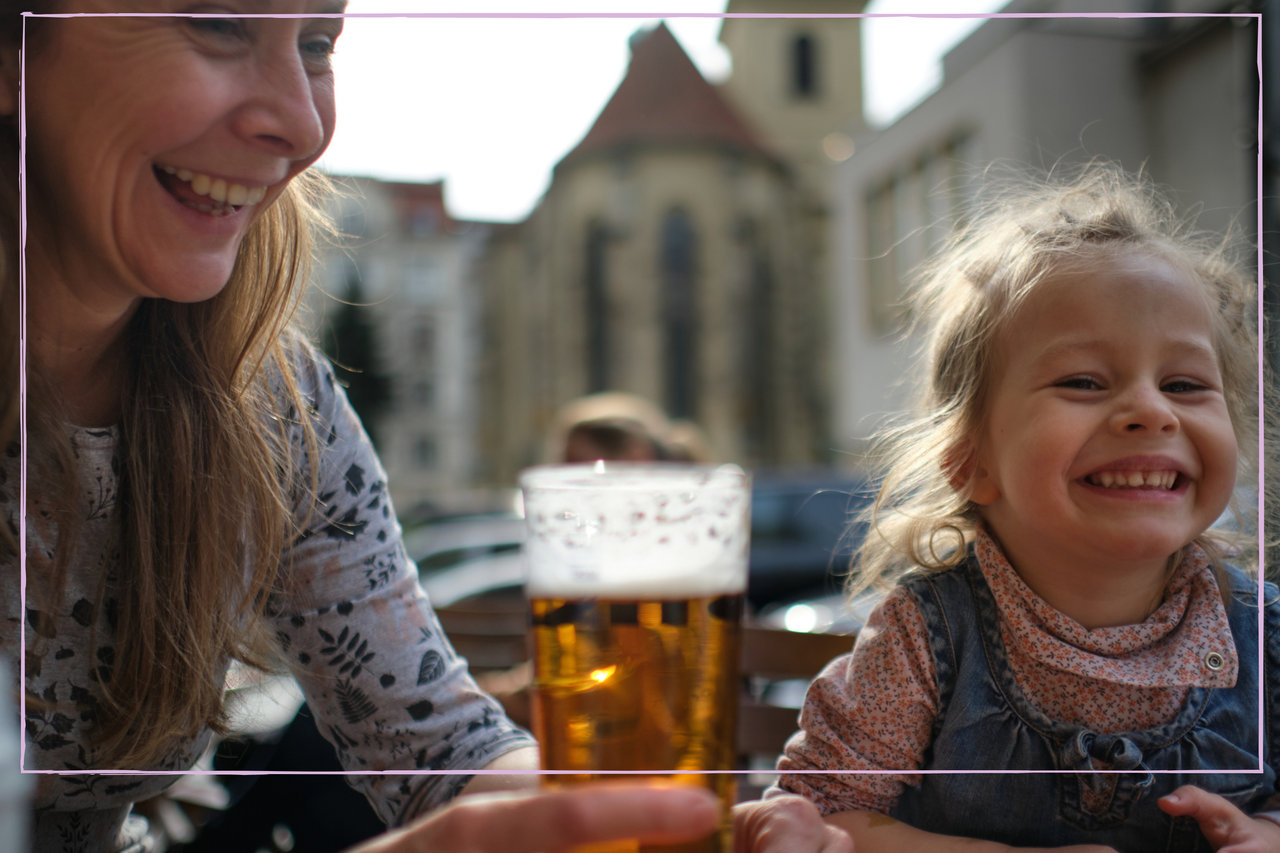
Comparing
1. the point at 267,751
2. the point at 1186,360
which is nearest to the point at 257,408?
the point at 267,751

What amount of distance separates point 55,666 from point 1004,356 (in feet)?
2.34

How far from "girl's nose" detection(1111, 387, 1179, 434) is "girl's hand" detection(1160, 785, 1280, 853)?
0.23 meters

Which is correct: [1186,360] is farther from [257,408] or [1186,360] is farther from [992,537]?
[257,408]

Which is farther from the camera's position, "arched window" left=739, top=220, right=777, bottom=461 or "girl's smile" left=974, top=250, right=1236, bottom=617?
"arched window" left=739, top=220, right=777, bottom=461

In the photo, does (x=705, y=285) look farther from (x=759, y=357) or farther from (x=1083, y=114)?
(x=1083, y=114)

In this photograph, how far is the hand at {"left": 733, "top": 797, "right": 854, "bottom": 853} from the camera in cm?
55

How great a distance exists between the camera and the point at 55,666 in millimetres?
648

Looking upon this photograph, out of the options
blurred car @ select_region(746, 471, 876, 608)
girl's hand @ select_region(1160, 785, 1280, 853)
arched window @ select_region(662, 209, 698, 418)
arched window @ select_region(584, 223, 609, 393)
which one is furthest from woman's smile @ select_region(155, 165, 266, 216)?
arched window @ select_region(662, 209, 698, 418)

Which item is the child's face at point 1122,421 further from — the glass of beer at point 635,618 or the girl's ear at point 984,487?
the glass of beer at point 635,618

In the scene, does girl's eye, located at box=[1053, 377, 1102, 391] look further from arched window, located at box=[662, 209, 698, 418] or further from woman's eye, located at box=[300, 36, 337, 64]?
arched window, located at box=[662, 209, 698, 418]

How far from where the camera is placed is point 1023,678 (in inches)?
25.5

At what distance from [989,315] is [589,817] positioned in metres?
0.50

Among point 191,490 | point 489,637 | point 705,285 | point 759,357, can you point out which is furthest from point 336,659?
point 759,357

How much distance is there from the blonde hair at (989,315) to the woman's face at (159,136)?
0.49 metres
